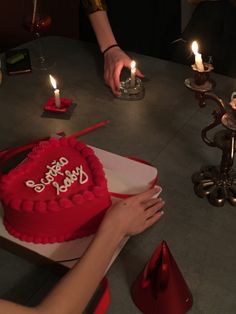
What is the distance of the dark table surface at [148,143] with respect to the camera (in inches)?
32.1

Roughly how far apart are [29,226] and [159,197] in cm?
35

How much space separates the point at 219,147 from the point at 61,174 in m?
0.37

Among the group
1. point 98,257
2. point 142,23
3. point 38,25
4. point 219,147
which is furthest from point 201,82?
point 142,23

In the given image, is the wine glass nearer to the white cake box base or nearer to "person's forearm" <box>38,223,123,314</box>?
the white cake box base

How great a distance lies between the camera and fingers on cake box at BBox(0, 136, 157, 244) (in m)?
0.82

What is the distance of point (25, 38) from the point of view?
255cm

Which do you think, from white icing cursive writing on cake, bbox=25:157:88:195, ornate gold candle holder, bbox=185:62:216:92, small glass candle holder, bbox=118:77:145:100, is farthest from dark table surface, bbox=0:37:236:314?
ornate gold candle holder, bbox=185:62:216:92

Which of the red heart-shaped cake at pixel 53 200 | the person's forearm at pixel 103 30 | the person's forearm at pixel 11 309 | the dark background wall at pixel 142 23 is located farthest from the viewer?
the dark background wall at pixel 142 23

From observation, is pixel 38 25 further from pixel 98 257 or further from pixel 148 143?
pixel 98 257

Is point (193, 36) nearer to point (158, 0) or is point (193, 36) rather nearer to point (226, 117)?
point (158, 0)

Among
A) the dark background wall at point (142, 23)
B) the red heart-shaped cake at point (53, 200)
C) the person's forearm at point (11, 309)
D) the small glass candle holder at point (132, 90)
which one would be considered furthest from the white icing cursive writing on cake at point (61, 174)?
the dark background wall at point (142, 23)

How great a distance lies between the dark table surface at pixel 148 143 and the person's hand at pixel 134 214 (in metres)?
0.05

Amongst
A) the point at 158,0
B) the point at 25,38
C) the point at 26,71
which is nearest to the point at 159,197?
the point at 26,71

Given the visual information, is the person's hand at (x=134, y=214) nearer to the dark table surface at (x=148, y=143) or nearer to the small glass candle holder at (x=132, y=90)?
the dark table surface at (x=148, y=143)
